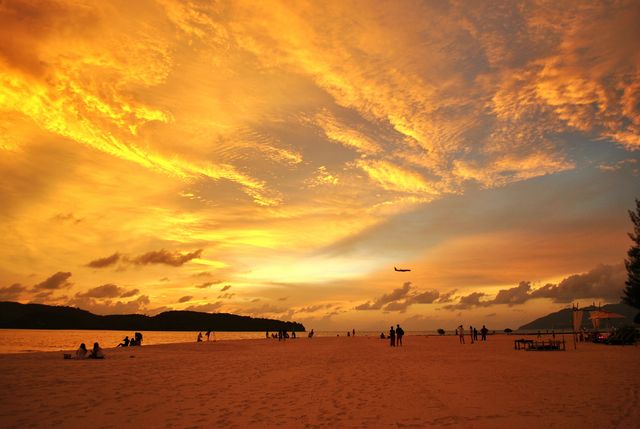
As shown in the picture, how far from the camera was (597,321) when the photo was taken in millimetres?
41562

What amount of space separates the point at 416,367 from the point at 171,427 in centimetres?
1463

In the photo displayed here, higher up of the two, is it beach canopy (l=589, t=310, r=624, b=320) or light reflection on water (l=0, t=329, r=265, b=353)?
beach canopy (l=589, t=310, r=624, b=320)

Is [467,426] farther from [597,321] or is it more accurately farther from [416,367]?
[597,321]

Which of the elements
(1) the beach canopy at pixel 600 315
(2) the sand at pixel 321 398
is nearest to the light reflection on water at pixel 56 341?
(2) the sand at pixel 321 398

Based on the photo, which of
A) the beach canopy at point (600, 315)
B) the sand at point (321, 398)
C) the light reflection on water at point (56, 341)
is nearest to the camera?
the sand at point (321, 398)

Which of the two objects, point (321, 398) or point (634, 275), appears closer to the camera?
point (321, 398)

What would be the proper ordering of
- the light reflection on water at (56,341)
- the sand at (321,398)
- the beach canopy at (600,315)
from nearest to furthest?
the sand at (321,398) → the beach canopy at (600,315) → the light reflection on water at (56,341)

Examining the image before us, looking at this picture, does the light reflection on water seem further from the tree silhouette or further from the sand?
the tree silhouette

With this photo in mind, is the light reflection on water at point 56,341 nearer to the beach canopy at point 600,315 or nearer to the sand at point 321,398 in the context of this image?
the sand at point 321,398

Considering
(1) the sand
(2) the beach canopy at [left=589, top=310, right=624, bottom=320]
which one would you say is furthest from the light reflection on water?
(2) the beach canopy at [left=589, top=310, right=624, bottom=320]

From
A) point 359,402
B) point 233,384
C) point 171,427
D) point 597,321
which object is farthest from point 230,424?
point 597,321

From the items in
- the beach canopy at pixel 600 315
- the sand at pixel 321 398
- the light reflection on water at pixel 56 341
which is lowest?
the light reflection on water at pixel 56 341

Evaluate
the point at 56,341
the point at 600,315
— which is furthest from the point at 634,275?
the point at 56,341

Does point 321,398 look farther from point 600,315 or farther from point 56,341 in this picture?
point 56,341
